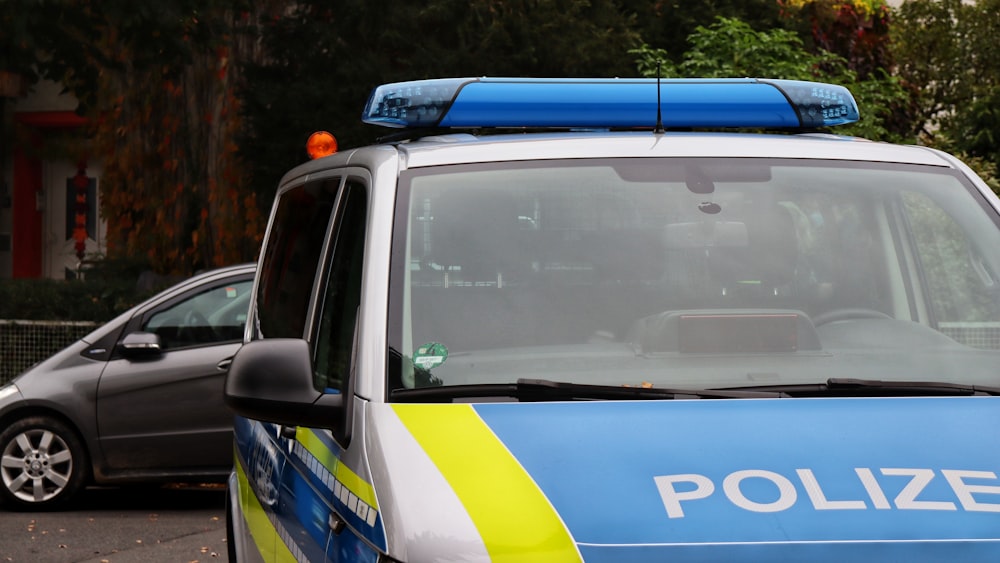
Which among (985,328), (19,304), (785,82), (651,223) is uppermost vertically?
(785,82)

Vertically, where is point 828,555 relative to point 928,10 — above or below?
below

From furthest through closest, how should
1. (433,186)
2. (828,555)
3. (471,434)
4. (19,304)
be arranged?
(19,304) → (433,186) → (471,434) → (828,555)

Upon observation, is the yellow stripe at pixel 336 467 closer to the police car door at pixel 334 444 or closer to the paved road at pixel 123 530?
the police car door at pixel 334 444

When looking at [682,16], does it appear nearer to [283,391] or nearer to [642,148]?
[642,148]

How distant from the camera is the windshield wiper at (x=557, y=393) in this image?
3156mm

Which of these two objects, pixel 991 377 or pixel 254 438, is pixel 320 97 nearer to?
pixel 254 438

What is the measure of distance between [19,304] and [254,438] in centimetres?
1020

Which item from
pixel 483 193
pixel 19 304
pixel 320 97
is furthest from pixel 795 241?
pixel 320 97

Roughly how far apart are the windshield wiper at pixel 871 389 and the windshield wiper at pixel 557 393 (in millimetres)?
42

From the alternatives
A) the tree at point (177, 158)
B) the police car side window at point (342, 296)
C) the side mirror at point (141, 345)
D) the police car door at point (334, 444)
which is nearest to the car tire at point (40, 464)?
the side mirror at point (141, 345)

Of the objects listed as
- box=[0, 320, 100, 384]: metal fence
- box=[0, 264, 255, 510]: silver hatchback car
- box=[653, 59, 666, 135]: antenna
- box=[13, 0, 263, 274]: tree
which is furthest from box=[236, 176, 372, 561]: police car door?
box=[13, 0, 263, 274]: tree

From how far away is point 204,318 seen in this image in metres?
A: 9.80

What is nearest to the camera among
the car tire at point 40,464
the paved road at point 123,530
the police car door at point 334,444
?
the police car door at point 334,444

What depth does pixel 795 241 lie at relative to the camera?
3.68 metres
